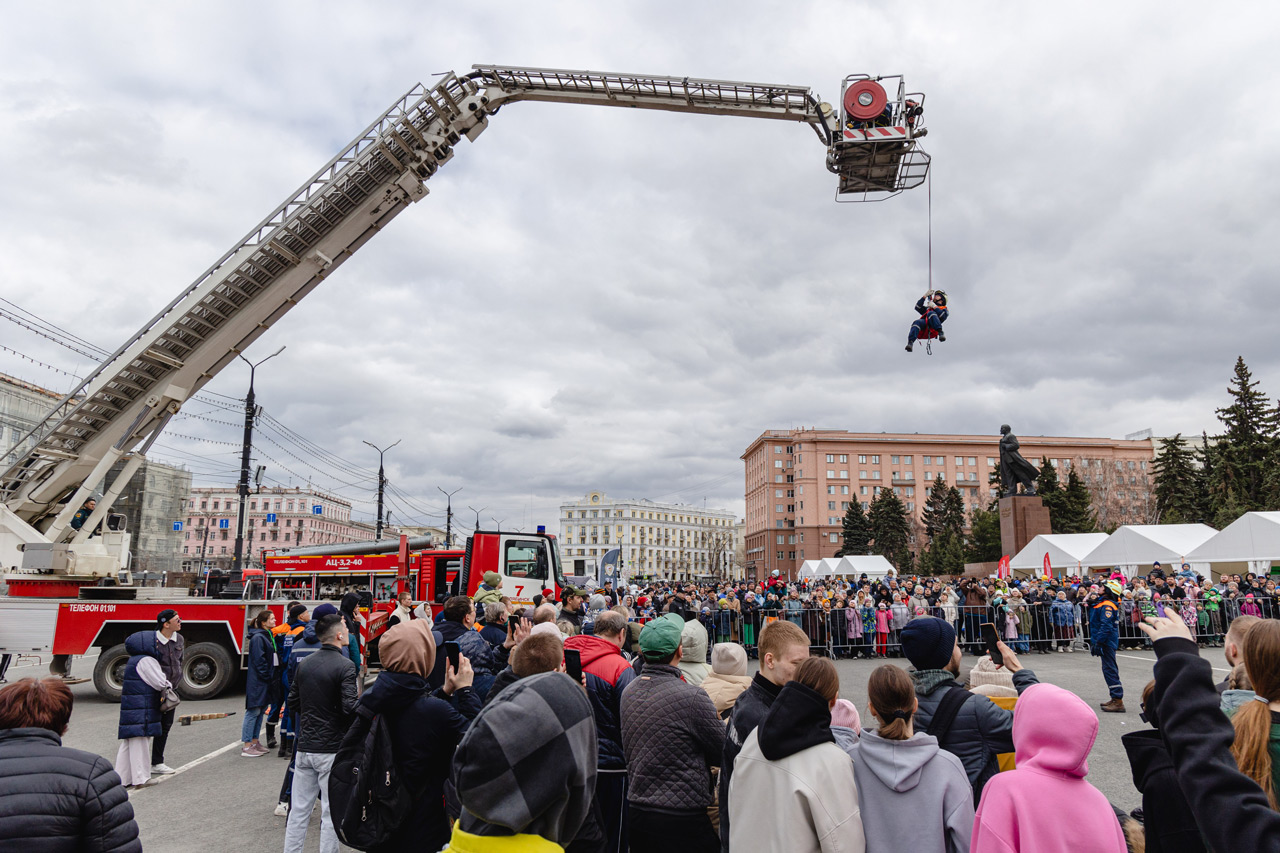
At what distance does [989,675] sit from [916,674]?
833 mm

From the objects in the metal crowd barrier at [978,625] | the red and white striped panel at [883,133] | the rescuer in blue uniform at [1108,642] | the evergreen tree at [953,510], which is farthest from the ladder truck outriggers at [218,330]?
the evergreen tree at [953,510]

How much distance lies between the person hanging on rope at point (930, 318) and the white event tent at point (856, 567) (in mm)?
28744

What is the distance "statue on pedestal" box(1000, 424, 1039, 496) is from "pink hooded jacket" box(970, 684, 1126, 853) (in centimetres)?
3132

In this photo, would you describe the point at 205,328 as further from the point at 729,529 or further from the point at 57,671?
the point at 729,529

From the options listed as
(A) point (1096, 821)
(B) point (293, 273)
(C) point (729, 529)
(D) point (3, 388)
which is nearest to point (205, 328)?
(B) point (293, 273)

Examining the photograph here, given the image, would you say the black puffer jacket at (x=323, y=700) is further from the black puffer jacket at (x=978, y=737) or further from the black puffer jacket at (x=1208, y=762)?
the black puffer jacket at (x=1208, y=762)

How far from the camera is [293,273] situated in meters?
14.0

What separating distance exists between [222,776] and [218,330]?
855 cm

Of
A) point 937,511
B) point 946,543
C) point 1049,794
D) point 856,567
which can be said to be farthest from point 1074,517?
point 1049,794

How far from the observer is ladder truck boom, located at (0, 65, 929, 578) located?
13.1 meters

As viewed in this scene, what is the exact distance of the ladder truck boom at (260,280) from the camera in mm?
13055

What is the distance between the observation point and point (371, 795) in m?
3.43

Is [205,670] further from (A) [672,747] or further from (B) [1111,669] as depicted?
(B) [1111,669]

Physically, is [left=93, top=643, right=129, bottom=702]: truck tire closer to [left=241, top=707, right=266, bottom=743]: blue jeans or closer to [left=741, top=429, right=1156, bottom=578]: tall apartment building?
[left=241, top=707, right=266, bottom=743]: blue jeans
